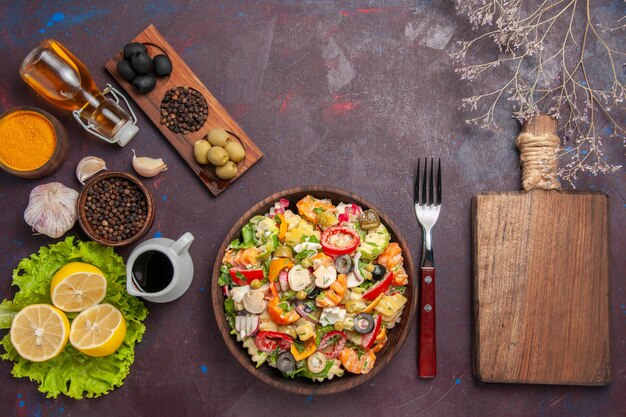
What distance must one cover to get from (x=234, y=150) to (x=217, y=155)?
0.10 meters

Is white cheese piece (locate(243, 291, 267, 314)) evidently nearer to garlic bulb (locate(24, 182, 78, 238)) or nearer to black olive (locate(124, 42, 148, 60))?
garlic bulb (locate(24, 182, 78, 238))

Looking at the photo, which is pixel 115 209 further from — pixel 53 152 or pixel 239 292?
pixel 239 292

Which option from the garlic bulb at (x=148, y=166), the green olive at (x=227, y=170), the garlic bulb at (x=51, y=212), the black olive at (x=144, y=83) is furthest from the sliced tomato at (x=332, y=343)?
the black olive at (x=144, y=83)

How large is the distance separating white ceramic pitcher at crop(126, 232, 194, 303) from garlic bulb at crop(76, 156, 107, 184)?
561 mm

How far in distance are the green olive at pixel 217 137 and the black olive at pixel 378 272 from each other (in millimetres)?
974

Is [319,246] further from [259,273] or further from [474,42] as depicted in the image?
[474,42]

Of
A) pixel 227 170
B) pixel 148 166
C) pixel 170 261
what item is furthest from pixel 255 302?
pixel 148 166

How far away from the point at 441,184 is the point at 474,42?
78cm

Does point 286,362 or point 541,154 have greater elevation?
point 541,154

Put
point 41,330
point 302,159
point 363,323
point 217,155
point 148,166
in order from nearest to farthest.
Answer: point 363,323, point 41,330, point 217,155, point 148,166, point 302,159

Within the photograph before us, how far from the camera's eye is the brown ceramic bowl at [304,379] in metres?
2.64

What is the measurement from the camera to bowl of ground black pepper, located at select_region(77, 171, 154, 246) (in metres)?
2.82

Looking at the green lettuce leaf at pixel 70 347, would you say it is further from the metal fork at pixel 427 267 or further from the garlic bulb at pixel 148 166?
the metal fork at pixel 427 267

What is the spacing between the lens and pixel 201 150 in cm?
285
